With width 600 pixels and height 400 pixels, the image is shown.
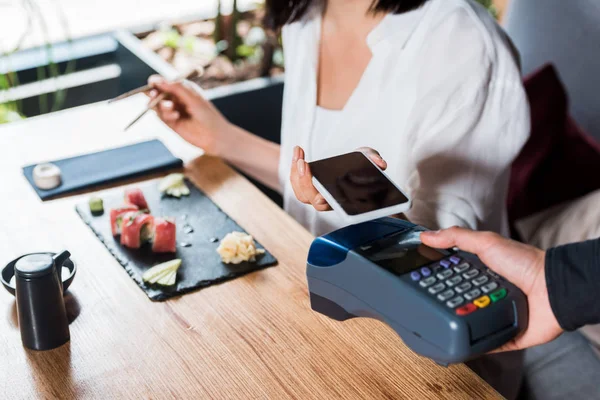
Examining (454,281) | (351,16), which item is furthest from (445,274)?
(351,16)

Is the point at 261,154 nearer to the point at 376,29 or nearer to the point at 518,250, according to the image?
the point at 376,29

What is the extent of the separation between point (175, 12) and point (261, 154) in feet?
4.84

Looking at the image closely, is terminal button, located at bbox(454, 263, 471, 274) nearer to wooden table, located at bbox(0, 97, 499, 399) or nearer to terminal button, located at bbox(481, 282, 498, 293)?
terminal button, located at bbox(481, 282, 498, 293)

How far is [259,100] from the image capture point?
230 cm

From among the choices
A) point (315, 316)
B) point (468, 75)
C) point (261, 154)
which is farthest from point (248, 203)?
point (468, 75)

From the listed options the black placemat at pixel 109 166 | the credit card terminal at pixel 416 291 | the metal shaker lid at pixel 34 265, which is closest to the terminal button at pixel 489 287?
the credit card terminal at pixel 416 291

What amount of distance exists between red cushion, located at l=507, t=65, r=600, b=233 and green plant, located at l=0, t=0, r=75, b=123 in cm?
146

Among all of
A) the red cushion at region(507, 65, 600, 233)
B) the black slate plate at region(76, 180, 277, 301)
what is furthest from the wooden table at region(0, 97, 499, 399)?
the red cushion at region(507, 65, 600, 233)

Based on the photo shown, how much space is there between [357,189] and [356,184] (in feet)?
0.04

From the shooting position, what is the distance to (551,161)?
1946mm

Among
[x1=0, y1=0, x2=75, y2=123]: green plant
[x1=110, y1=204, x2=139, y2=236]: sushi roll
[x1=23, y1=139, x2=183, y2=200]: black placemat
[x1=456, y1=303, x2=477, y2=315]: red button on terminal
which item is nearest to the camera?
[x1=456, y1=303, x2=477, y2=315]: red button on terminal

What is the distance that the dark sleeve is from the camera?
841 mm

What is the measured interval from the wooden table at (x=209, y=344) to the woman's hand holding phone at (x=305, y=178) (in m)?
0.18

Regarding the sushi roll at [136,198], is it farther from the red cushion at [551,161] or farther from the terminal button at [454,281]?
the red cushion at [551,161]
